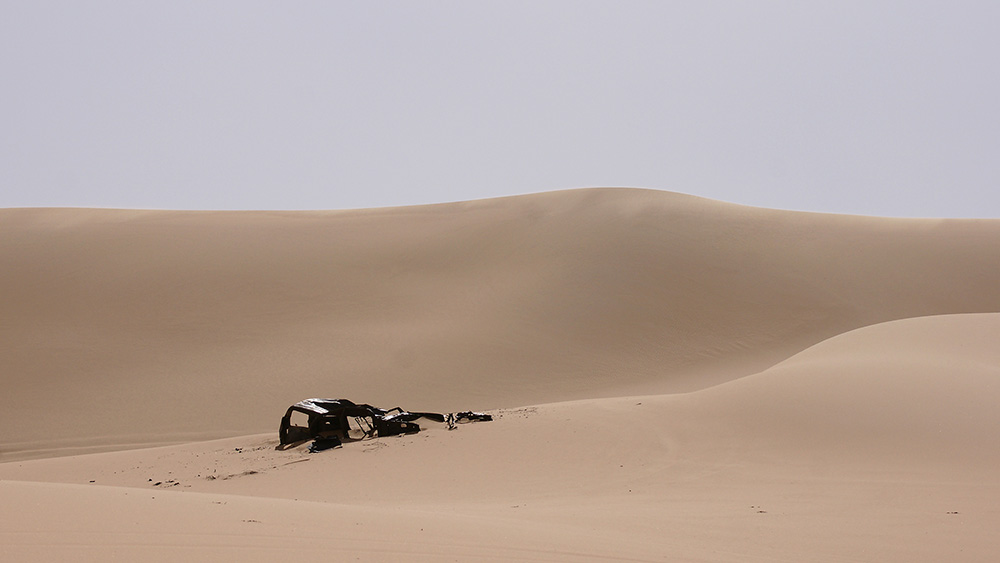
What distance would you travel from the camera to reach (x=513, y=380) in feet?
75.4

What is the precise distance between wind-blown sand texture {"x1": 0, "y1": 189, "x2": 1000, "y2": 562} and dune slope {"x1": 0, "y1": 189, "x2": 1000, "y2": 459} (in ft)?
0.43

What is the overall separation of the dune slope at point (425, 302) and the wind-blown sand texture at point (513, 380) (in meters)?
0.13

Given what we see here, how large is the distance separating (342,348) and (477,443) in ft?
45.6

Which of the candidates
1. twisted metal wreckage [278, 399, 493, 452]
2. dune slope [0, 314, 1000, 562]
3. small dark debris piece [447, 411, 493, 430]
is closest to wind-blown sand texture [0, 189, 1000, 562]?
dune slope [0, 314, 1000, 562]

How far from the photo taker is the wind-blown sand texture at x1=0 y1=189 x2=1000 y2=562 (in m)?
6.02

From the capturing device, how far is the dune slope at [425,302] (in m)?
22.0

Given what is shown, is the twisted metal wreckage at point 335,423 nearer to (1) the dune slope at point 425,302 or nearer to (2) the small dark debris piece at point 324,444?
(2) the small dark debris piece at point 324,444

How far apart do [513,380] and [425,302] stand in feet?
22.7

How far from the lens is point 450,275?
31.4 m

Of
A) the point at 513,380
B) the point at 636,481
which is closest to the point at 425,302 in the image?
the point at 513,380

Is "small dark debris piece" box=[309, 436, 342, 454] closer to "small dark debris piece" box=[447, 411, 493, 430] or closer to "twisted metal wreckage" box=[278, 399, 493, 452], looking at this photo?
"twisted metal wreckage" box=[278, 399, 493, 452]

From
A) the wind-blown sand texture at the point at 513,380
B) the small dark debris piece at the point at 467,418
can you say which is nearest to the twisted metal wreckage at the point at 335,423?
the small dark debris piece at the point at 467,418

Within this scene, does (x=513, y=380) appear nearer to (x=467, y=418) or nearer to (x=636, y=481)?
(x=467, y=418)

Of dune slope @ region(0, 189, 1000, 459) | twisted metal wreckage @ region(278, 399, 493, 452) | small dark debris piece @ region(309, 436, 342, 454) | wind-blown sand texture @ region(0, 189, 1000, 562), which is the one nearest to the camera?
wind-blown sand texture @ region(0, 189, 1000, 562)
